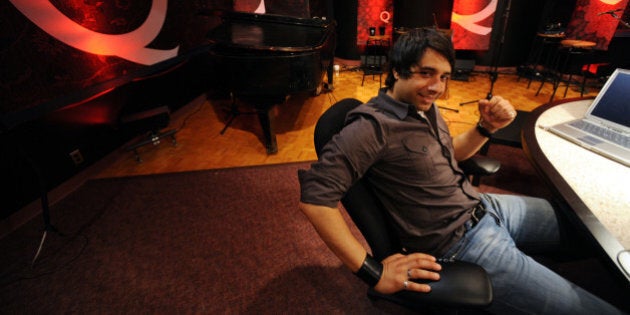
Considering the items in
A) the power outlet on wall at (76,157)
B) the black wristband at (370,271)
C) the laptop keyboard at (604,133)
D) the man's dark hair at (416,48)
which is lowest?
the power outlet on wall at (76,157)

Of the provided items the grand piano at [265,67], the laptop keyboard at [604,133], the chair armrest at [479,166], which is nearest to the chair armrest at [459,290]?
the chair armrest at [479,166]

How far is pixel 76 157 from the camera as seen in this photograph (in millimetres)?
2633

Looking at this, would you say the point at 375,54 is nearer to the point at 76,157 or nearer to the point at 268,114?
the point at 268,114

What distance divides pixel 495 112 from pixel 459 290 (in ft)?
2.65

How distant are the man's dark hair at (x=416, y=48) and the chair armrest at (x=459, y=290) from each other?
0.70 metres

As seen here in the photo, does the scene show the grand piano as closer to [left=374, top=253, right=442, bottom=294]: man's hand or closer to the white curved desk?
the white curved desk

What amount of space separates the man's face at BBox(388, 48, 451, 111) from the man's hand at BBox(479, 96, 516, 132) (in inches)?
10.3

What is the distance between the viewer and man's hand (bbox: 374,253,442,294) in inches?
32.5

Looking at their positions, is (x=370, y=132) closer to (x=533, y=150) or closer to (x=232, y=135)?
(x=533, y=150)

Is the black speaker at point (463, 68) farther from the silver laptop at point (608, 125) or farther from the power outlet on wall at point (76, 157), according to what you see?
the power outlet on wall at point (76, 157)

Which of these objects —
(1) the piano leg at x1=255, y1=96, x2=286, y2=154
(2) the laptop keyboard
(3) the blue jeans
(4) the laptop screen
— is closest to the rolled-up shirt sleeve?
(3) the blue jeans

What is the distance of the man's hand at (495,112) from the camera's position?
119 centimetres

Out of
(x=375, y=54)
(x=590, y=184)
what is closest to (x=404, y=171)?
(x=590, y=184)

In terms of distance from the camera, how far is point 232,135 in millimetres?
3471
